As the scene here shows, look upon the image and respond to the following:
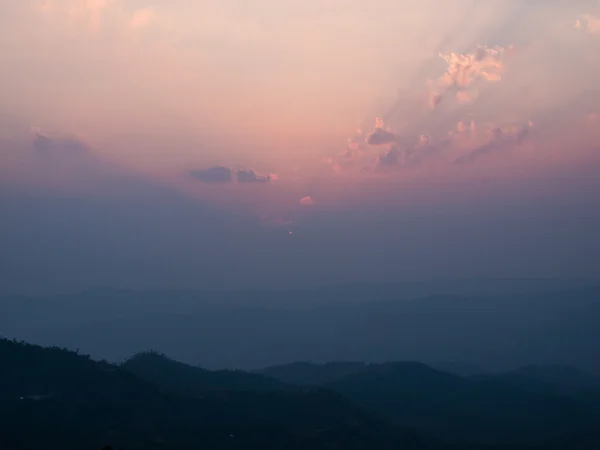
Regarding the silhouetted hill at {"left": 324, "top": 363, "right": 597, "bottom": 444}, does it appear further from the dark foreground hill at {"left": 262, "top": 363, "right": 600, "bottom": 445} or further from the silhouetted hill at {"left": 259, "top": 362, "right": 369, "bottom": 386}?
the silhouetted hill at {"left": 259, "top": 362, "right": 369, "bottom": 386}

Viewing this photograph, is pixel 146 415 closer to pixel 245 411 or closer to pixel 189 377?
pixel 245 411

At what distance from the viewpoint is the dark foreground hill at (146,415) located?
83250 millimetres

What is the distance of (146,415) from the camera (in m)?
95.1

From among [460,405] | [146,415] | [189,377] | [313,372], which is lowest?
[460,405]

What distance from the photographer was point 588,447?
4360 inches

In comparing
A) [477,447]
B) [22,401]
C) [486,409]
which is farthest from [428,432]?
[22,401]

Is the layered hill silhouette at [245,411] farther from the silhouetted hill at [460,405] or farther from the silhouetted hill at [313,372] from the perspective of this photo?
the silhouetted hill at [313,372]

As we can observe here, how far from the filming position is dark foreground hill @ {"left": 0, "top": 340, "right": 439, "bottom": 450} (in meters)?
83.2

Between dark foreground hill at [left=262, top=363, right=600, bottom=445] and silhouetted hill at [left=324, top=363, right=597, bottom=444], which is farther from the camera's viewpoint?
silhouetted hill at [left=324, top=363, right=597, bottom=444]

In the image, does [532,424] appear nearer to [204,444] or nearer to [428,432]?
[428,432]

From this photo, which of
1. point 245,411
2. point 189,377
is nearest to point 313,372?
point 189,377

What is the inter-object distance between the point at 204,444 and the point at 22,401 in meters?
26.6

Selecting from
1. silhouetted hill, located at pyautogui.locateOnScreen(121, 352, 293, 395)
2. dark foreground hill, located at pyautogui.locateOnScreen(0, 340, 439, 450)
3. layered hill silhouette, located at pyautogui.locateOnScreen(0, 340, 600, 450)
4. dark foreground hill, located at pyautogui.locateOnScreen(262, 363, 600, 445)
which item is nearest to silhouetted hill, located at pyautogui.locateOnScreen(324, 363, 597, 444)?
dark foreground hill, located at pyautogui.locateOnScreen(262, 363, 600, 445)

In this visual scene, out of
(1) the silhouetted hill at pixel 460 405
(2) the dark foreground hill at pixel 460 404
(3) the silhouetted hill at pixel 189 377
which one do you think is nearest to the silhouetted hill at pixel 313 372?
(2) the dark foreground hill at pixel 460 404
